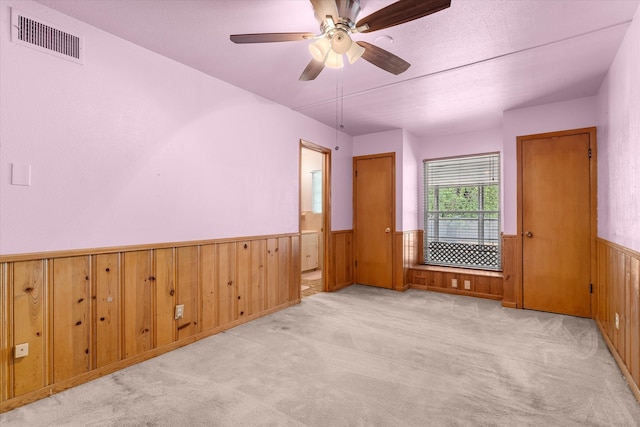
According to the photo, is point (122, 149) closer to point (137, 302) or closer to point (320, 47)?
point (137, 302)

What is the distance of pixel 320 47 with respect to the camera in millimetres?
2135

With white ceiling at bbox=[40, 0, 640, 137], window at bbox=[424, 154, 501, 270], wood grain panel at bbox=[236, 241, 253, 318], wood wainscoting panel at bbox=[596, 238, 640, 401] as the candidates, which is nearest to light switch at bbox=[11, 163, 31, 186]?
white ceiling at bbox=[40, 0, 640, 137]

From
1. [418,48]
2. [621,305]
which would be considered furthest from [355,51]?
[621,305]

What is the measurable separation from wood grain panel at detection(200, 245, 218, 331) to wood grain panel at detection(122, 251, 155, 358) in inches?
19.5

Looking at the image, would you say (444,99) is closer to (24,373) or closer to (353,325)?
(353,325)

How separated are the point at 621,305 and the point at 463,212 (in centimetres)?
284

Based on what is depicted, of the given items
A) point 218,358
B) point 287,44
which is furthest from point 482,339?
point 287,44

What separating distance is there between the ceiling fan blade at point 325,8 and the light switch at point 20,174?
6.78ft

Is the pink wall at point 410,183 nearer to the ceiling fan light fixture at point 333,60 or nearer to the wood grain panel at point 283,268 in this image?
the wood grain panel at point 283,268

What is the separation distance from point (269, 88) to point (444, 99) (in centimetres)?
207

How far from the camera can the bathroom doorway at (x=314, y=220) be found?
4.90m

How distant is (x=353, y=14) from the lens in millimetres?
1958

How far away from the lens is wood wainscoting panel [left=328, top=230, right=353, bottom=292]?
4984 millimetres

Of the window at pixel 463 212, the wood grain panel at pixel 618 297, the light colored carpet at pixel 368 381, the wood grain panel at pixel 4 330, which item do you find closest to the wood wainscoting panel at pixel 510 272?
the light colored carpet at pixel 368 381
